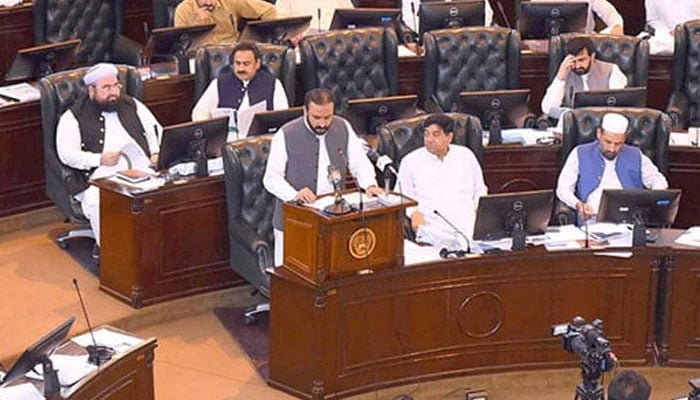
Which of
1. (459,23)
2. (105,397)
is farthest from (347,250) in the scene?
(459,23)

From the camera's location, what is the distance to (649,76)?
12.0 meters

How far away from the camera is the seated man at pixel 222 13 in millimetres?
11984

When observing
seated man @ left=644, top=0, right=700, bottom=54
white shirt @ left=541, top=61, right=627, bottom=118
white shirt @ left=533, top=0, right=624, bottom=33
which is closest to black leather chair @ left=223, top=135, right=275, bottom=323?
white shirt @ left=541, top=61, right=627, bottom=118

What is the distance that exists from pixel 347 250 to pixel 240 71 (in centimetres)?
234

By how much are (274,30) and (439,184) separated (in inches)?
101

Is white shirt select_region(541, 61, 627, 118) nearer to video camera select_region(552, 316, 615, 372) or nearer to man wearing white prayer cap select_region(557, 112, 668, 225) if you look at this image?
man wearing white prayer cap select_region(557, 112, 668, 225)

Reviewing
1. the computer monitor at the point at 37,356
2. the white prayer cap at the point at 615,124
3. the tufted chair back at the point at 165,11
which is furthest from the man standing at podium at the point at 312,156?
the tufted chair back at the point at 165,11

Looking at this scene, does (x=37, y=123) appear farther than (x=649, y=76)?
No

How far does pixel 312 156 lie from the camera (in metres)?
9.63

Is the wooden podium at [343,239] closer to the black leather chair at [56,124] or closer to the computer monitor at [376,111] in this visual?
the computer monitor at [376,111]

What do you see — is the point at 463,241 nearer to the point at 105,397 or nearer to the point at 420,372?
the point at 420,372

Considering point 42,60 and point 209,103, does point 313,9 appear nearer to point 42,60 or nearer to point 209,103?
point 209,103

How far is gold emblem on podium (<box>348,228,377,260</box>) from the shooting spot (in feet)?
28.4

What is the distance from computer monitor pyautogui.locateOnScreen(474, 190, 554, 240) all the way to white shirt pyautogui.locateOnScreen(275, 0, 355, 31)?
13.8 ft
